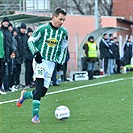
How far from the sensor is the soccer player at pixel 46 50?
1079cm

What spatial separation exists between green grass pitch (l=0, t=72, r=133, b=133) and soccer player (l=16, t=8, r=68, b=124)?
552mm

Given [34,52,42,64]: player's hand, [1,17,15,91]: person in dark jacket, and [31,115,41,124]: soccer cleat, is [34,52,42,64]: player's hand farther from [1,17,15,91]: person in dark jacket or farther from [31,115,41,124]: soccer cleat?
[1,17,15,91]: person in dark jacket

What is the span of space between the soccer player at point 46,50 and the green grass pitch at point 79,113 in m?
0.55

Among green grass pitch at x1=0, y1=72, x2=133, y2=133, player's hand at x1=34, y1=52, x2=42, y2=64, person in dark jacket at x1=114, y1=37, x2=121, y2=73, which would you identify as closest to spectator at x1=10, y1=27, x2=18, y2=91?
green grass pitch at x1=0, y1=72, x2=133, y2=133

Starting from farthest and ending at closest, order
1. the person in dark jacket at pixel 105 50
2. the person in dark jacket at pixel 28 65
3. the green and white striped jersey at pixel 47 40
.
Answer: the person in dark jacket at pixel 105 50
the person in dark jacket at pixel 28 65
the green and white striped jersey at pixel 47 40

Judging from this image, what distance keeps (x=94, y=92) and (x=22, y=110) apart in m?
4.72

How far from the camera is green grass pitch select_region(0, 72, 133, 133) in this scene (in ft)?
31.8

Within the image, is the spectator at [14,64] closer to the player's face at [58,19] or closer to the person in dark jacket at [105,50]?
the player's face at [58,19]

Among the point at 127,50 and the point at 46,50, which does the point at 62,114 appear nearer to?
the point at 46,50

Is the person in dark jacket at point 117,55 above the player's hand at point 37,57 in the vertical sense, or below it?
below

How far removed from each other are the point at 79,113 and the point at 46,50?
1596mm

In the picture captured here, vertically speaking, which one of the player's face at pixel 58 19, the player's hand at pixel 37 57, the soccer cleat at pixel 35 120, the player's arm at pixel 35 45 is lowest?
the soccer cleat at pixel 35 120

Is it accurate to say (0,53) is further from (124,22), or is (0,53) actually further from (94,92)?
(124,22)

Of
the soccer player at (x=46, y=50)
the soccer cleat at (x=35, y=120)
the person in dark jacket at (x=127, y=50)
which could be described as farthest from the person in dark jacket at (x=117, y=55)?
the soccer cleat at (x=35, y=120)
